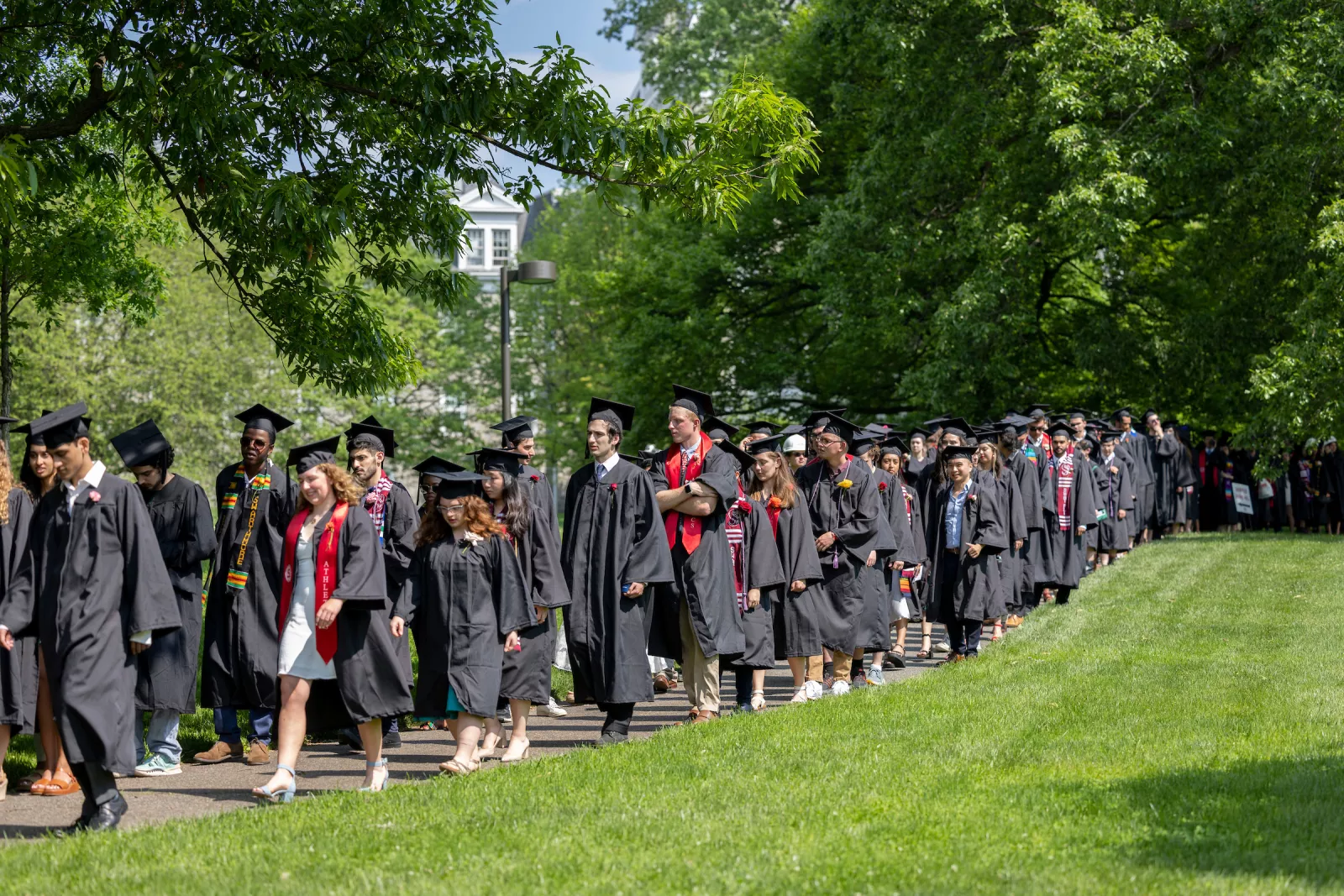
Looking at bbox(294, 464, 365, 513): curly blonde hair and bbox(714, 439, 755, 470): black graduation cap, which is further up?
bbox(714, 439, 755, 470): black graduation cap

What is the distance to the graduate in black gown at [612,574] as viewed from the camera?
9.66m

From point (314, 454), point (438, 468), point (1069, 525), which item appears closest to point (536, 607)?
point (438, 468)

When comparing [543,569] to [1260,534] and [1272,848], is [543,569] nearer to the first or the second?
[1272,848]

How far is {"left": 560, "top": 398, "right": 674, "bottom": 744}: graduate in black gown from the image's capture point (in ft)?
31.7

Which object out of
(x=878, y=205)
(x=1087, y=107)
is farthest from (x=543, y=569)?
(x=878, y=205)

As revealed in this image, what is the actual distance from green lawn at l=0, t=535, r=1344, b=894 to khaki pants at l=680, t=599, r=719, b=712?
20.5 inches

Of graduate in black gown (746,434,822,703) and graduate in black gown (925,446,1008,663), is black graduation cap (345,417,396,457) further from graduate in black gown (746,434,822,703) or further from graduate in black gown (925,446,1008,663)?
graduate in black gown (925,446,1008,663)

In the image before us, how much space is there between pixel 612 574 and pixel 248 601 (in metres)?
2.20

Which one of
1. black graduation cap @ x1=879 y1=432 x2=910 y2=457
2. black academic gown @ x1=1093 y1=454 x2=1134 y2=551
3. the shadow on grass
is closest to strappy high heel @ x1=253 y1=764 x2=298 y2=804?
the shadow on grass

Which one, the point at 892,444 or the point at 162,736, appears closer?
the point at 162,736

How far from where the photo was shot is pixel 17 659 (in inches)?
323

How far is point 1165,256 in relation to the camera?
31266 millimetres

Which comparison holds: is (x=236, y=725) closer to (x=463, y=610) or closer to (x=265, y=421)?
(x=265, y=421)

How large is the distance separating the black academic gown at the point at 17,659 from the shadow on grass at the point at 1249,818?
5.38 m
